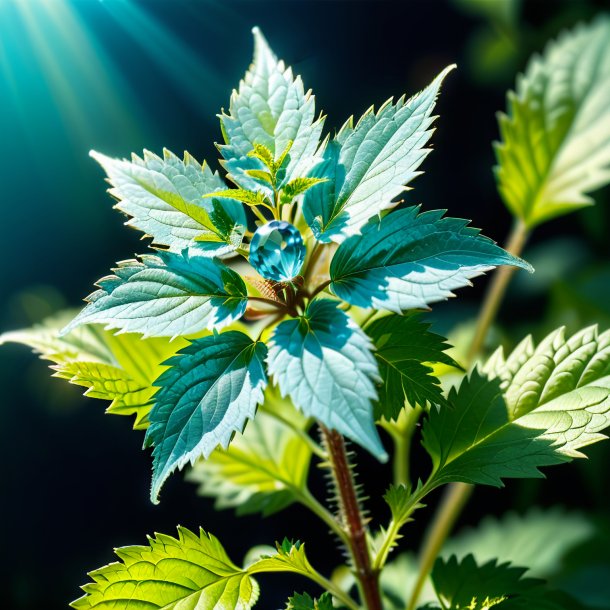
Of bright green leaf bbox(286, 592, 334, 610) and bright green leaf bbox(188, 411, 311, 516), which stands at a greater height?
bright green leaf bbox(188, 411, 311, 516)

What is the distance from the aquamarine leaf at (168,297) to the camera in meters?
0.67

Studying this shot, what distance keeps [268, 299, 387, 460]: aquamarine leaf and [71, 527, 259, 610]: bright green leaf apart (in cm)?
25

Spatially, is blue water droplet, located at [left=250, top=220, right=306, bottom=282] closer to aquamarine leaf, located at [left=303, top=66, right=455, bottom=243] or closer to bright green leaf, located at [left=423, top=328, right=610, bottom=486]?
aquamarine leaf, located at [left=303, top=66, right=455, bottom=243]

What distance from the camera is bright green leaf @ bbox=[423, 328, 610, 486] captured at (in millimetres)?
758

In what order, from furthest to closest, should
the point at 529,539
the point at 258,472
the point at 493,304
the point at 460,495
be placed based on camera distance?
the point at 529,539 < the point at 493,304 < the point at 460,495 < the point at 258,472

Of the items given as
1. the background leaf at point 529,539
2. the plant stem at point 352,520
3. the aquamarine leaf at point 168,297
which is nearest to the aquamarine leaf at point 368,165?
the aquamarine leaf at point 168,297

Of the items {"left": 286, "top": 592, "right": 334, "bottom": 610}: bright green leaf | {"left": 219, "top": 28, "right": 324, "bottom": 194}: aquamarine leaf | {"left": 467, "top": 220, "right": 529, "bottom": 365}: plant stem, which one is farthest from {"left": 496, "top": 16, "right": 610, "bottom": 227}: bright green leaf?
{"left": 286, "top": 592, "right": 334, "bottom": 610}: bright green leaf

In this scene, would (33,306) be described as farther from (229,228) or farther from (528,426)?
(528,426)

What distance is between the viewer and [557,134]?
1.33m

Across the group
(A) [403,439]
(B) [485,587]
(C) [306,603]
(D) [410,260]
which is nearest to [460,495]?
(A) [403,439]

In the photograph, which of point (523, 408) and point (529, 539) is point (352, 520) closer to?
point (523, 408)

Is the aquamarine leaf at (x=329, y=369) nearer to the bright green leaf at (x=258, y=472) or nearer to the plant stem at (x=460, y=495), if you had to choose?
the bright green leaf at (x=258, y=472)

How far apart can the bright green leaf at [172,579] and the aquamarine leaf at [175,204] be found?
313mm

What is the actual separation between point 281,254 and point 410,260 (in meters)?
0.12
